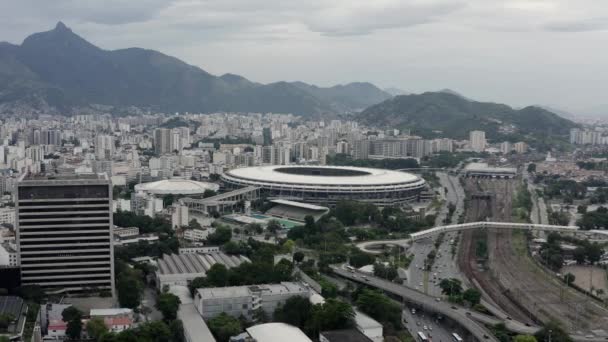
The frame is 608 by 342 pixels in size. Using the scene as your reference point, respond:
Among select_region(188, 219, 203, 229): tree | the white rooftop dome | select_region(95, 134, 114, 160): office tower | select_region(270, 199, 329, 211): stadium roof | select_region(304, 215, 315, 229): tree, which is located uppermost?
select_region(95, 134, 114, 160): office tower

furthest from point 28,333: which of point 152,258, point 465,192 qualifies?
point 465,192

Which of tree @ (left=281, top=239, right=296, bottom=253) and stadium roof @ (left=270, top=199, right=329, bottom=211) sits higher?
stadium roof @ (left=270, top=199, right=329, bottom=211)

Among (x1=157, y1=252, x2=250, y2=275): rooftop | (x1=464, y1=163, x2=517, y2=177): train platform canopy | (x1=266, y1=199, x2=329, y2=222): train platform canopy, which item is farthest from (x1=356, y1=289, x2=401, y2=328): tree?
(x1=464, y1=163, x2=517, y2=177): train platform canopy

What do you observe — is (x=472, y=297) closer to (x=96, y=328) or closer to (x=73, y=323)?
(x=96, y=328)

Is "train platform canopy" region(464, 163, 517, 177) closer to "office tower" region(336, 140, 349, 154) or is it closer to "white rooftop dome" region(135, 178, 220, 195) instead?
"office tower" region(336, 140, 349, 154)

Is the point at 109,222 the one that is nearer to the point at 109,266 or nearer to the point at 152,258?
the point at 109,266

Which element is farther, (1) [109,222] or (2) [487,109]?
(2) [487,109]

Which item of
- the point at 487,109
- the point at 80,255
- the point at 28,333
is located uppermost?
the point at 487,109

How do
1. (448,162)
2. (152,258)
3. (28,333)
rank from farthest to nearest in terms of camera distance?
(448,162) < (152,258) < (28,333)
